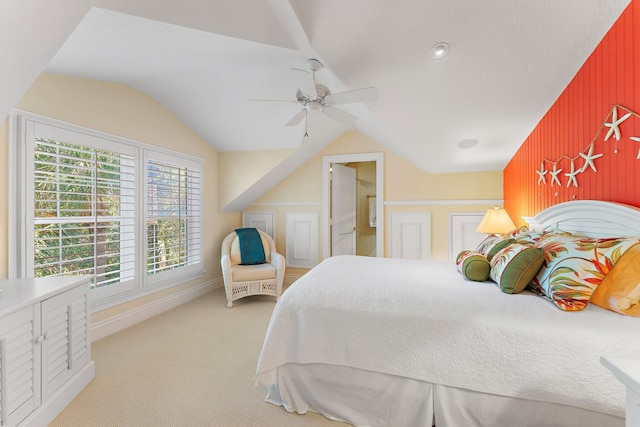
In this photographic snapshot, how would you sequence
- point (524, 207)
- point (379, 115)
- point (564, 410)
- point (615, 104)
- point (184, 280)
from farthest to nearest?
point (184, 280) → point (524, 207) → point (379, 115) → point (615, 104) → point (564, 410)

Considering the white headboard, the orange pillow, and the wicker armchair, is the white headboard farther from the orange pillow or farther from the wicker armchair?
the wicker armchair

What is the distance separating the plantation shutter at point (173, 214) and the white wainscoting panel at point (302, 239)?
1.34 metres

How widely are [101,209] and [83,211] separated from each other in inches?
6.1

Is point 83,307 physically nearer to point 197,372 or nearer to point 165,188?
point 197,372

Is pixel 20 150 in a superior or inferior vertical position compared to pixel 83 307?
superior

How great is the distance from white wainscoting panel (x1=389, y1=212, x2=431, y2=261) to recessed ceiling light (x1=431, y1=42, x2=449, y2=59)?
7.49 feet

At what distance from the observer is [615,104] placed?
1.80 meters

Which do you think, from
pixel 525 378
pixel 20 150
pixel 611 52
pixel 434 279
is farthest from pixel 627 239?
pixel 20 150

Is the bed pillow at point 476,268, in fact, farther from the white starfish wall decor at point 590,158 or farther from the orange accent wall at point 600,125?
the white starfish wall decor at point 590,158

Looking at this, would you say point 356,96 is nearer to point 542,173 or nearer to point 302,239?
point 542,173

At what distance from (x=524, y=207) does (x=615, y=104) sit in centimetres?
146

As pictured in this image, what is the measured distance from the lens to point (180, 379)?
210cm

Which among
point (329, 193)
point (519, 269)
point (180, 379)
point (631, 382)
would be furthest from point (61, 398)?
point (329, 193)

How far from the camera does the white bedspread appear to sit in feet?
4.14
